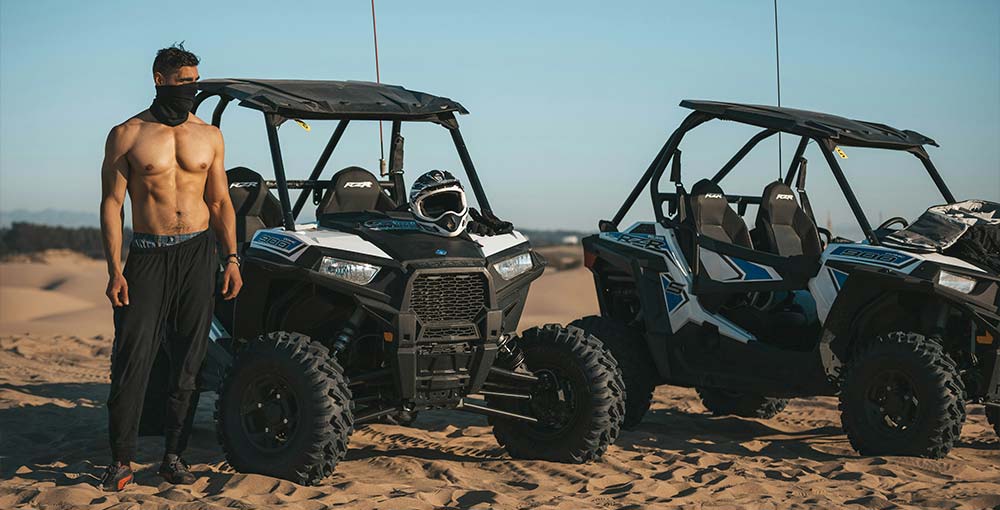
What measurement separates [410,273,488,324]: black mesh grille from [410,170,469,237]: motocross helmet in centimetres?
35

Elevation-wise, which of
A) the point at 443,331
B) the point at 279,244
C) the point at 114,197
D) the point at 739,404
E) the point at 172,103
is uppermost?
the point at 172,103

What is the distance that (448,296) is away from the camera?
7.22 meters

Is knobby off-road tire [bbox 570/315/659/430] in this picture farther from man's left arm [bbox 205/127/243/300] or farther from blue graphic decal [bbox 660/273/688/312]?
man's left arm [bbox 205/127/243/300]

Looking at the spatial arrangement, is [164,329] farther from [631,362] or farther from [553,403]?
[631,362]

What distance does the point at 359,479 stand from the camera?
7.26 metres

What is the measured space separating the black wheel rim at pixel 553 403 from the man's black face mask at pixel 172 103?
250 centimetres

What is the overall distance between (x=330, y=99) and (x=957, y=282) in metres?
3.92

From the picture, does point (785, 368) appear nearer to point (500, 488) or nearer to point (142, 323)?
point (500, 488)

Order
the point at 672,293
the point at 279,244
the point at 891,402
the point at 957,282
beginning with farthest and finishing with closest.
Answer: the point at 672,293, the point at 891,402, the point at 957,282, the point at 279,244

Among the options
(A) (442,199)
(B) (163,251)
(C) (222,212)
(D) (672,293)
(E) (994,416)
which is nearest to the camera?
(B) (163,251)

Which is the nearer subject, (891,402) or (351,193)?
(891,402)

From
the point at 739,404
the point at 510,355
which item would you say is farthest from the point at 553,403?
the point at 739,404

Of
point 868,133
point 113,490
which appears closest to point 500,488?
point 113,490

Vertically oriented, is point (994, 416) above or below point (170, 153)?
below
